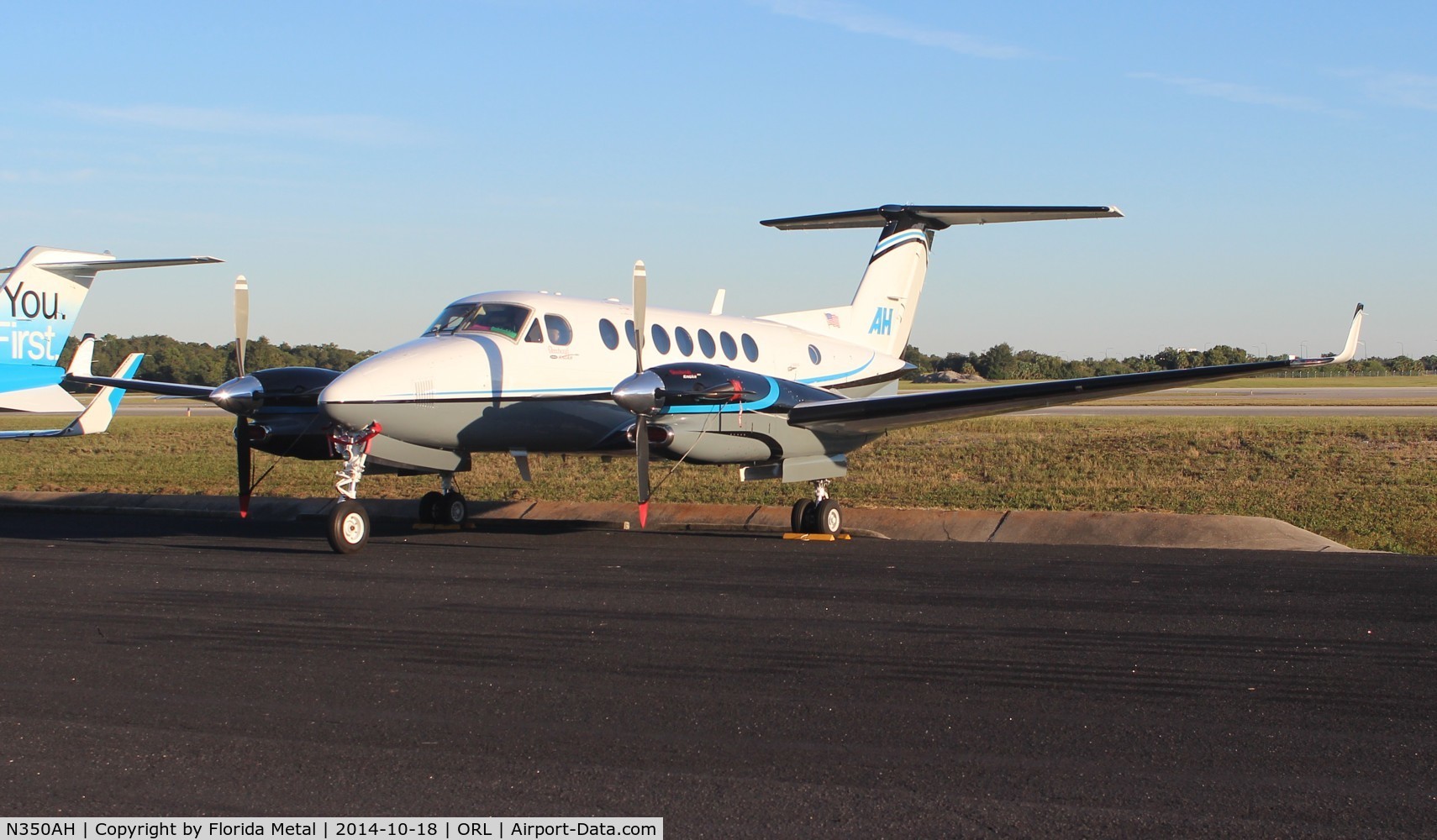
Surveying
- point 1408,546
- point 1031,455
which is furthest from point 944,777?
point 1031,455

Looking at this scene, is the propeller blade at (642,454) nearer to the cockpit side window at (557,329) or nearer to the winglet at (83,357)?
the cockpit side window at (557,329)

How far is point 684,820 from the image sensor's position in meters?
4.93

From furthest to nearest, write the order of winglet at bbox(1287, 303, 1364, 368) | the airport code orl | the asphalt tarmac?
winglet at bbox(1287, 303, 1364, 368)
the asphalt tarmac
the airport code orl

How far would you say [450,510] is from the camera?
1756cm

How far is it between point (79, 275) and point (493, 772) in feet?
75.9

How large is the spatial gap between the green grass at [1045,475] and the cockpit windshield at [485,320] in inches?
283

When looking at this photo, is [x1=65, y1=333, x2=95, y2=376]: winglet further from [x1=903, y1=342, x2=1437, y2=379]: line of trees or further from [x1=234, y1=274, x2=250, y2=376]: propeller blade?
[x1=903, y1=342, x2=1437, y2=379]: line of trees

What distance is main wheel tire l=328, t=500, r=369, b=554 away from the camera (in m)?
13.6

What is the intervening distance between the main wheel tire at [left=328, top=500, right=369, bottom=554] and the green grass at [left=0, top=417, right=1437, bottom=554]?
8700mm

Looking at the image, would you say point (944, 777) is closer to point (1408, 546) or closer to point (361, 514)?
point (361, 514)

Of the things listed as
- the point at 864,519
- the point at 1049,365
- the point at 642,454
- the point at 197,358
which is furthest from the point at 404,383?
the point at 1049,365

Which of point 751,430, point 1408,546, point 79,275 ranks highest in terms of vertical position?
point 79,275

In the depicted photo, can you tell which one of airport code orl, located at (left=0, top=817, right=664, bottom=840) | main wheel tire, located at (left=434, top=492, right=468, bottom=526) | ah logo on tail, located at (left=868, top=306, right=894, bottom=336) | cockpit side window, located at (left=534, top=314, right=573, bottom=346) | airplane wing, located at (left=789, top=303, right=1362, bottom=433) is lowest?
main wheel tire, located at (left=434, top=492, right=468, bottom=526)

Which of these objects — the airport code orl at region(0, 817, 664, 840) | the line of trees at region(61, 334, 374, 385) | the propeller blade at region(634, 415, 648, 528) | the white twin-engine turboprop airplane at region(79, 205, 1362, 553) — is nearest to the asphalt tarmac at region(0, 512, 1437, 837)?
the airport code orl at region(0, 817, 664, 840)
